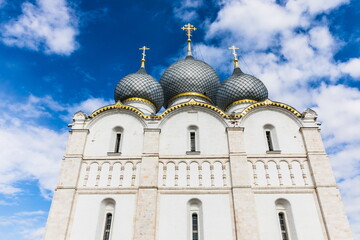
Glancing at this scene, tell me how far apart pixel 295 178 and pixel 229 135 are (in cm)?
331

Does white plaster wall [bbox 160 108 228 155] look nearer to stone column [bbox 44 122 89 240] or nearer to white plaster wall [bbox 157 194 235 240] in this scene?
white plaster wall [bbox 157 194 235 240]

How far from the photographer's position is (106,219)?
11781 millimetres

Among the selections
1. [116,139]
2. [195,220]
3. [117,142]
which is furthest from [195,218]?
[116,139]

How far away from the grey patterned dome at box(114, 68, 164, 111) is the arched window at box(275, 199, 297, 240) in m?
9.03

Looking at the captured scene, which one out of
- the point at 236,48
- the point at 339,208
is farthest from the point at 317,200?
the point at 236,48

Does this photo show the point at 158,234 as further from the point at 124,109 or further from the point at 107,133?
the point at 124,109

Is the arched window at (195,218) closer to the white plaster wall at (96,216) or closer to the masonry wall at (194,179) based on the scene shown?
the masonry wall at (194,179)

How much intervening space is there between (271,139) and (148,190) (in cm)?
622

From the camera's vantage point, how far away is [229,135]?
13.3 metres

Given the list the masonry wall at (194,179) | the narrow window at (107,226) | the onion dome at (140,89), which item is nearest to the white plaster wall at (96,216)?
the masonry wall at (194,179)

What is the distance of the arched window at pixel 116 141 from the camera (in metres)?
13.5

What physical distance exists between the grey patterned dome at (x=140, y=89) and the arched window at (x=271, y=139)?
6.71 meters

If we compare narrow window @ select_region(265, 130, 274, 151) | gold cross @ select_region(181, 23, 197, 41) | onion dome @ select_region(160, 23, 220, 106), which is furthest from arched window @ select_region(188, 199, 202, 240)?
gold cross @ select_region(181, 23, 197, 41)

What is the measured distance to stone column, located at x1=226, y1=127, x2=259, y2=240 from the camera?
10930 millimetres
